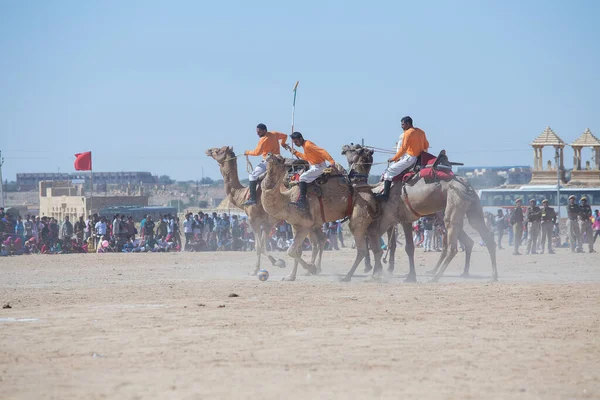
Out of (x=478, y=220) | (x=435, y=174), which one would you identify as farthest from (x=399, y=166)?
(x=478, y=220)

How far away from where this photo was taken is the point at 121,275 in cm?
2002

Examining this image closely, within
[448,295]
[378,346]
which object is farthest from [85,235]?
[378,346]

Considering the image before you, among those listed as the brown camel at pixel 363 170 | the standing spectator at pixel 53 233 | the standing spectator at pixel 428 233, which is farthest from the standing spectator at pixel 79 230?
the brown camel at pixel 363 170

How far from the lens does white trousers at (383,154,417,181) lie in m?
17.4

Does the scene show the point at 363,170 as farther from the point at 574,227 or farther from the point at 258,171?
the point at 574,227

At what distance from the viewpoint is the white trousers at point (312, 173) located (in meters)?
17.3

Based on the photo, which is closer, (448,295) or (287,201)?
(448,295)

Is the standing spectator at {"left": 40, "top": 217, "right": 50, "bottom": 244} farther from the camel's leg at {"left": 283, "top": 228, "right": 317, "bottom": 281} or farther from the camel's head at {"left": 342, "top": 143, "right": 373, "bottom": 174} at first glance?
the camel's leg at {"left": 283, "top": 228, "right": 317, "bottom": 281}

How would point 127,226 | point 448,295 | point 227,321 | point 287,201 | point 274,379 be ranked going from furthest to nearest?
1. point 127,226
2. point 287,201
3. point 448,295
4. point 227,321
5. point 274,379

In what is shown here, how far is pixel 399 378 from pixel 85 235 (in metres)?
26.6

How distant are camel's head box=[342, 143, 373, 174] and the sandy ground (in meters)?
2.57

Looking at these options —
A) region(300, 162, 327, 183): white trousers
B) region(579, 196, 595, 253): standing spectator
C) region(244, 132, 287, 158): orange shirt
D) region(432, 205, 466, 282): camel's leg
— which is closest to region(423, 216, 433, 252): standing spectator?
region(579, 196, 595, 253): standing spectator

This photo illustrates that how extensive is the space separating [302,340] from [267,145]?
8.76 meters

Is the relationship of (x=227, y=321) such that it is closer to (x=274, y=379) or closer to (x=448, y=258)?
(x=274, y=379)
